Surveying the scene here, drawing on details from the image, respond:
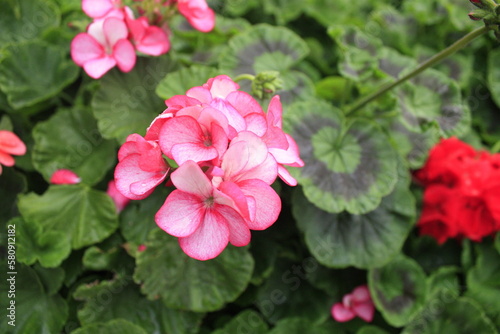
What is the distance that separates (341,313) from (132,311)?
47cm

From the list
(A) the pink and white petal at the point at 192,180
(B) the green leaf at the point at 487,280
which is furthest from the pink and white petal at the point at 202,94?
(B) the green leaf at the point at 487,280

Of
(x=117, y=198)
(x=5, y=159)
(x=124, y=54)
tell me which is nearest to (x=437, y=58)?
(x=124, y=54)

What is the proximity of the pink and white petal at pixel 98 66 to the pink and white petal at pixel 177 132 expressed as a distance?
38 cm

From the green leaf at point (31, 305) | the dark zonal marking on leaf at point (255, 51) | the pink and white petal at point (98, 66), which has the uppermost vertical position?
the pink and white petal at point (98, 66)

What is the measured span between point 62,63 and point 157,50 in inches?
10.8

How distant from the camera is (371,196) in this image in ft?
2.99

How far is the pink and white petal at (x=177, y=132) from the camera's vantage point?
21.8 inches

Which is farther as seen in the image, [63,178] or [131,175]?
[63,178]

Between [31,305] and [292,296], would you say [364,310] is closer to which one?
[292,296]

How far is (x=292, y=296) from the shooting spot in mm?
1094

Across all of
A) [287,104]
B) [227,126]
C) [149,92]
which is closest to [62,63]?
[149,92]

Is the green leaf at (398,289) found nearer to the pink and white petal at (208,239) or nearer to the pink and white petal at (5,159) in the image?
the pink and white petal at (208,239)

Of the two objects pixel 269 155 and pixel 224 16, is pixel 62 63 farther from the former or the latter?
Result: pixel 269 155

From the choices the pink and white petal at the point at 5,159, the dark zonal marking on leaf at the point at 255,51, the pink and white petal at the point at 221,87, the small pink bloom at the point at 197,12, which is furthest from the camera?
the dark zonal marking on leaf at the point at 255,51
